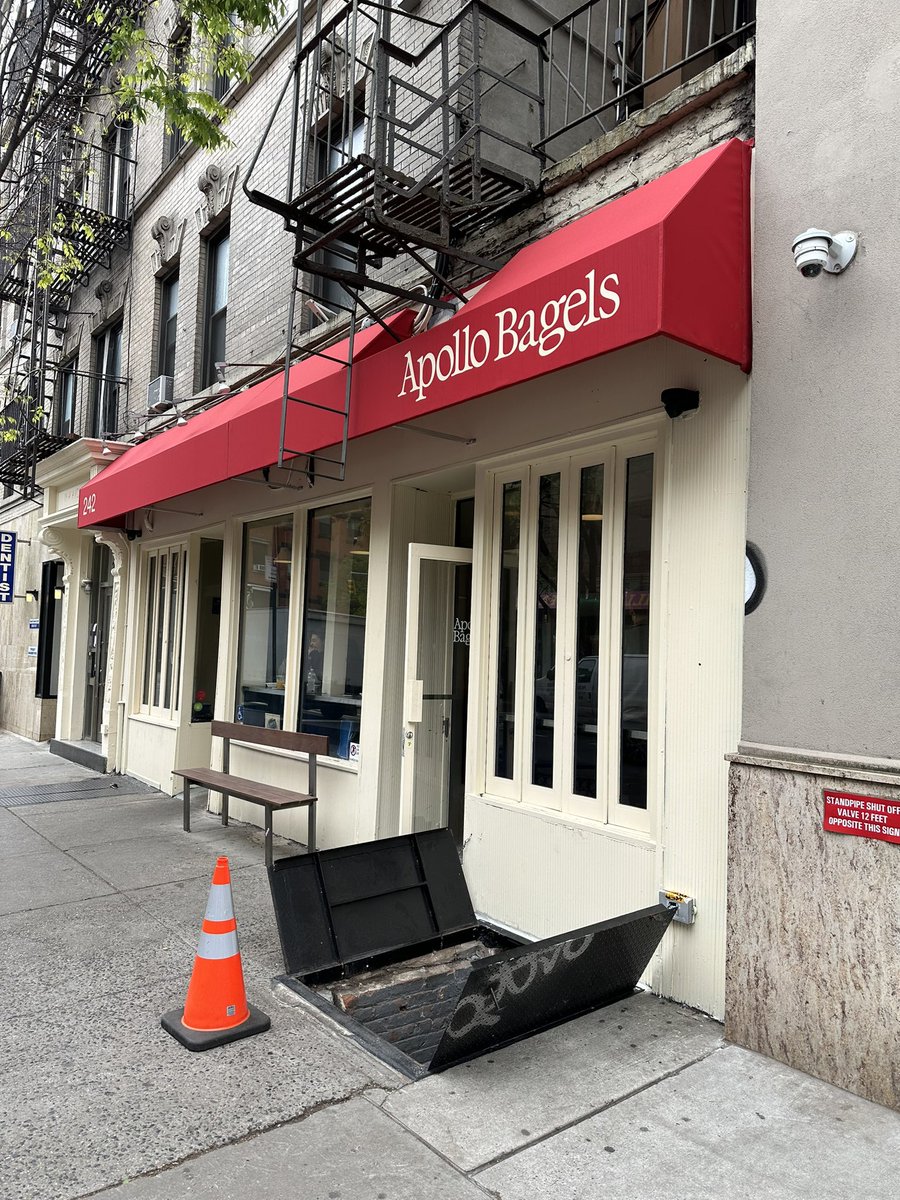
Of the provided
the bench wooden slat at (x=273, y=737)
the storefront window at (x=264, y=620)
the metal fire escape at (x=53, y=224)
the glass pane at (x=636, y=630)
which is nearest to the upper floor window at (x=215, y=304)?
the metal fire escape at (x=53, y=224)

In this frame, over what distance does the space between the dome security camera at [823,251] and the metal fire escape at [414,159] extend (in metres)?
2.07

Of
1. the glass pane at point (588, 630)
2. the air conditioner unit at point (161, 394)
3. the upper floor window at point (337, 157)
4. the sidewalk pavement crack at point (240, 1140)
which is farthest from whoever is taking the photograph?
the air conditioner unit at point (161, 394)

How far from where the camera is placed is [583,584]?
16.5 feet

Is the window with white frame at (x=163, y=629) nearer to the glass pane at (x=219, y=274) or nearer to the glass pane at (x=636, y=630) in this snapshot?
the glass pane at (x=219, y=274)

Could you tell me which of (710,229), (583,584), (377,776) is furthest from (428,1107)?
(710,229)

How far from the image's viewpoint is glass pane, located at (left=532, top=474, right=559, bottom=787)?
17.0 feet

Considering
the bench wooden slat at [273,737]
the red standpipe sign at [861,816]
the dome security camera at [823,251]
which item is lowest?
the bench wooden slat at [273,737]

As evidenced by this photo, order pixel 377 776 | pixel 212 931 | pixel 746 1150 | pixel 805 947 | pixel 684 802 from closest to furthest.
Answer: pixel 746 1150 < pixel 805 947 < pixel 212 931 < pixel 684 802 < pixel 377 776

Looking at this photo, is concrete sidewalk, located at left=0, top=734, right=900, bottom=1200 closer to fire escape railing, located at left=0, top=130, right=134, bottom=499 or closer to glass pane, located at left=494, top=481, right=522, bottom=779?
glass pane, located at left=494, top=481, right=522, bottom=779

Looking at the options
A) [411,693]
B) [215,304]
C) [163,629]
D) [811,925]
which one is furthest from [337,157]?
[811,925]

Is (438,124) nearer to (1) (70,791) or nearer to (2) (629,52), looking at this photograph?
(2) (629,52)

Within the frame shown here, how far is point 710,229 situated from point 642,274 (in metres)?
0.49

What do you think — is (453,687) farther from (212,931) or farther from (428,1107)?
(428,1107)

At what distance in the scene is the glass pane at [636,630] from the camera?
462cm
